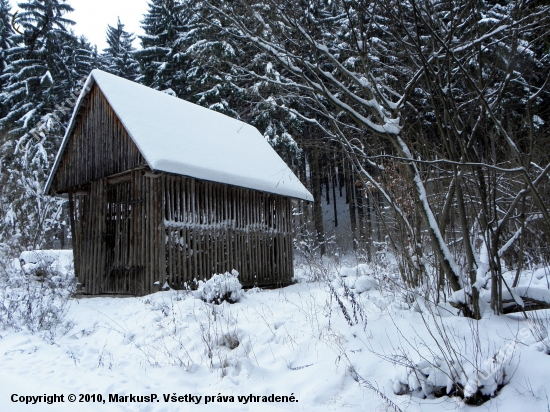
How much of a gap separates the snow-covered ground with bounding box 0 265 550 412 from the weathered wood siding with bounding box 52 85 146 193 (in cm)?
480

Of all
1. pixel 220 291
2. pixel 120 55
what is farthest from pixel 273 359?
pixel 120 55

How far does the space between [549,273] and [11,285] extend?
10.6m

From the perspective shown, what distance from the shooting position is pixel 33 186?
19609mm

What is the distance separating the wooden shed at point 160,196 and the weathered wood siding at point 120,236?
2 cm

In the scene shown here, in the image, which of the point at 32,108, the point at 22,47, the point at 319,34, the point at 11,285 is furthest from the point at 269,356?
the point at 22,47

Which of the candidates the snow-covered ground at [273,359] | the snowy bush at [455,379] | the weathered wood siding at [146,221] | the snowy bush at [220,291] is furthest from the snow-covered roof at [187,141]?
the snowy bush at [455,379]

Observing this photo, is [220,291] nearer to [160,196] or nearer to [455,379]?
[160,196]

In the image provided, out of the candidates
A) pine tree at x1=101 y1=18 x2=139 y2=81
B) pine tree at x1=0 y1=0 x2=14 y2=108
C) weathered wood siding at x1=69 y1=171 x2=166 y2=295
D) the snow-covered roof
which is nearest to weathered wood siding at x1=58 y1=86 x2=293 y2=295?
weathered wood siding at x1=69 y1=171 x2=166 y2=295

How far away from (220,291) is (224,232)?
3.71m

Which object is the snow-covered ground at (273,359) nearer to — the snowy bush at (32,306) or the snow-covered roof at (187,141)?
the snowy bush at (32,306)

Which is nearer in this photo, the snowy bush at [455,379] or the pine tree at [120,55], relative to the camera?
the snowy bush at [455,379]

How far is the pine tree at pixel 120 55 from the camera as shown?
29719mm

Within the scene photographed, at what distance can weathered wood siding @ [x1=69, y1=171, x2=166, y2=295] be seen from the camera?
9.22 m

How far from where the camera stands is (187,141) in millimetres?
10352
